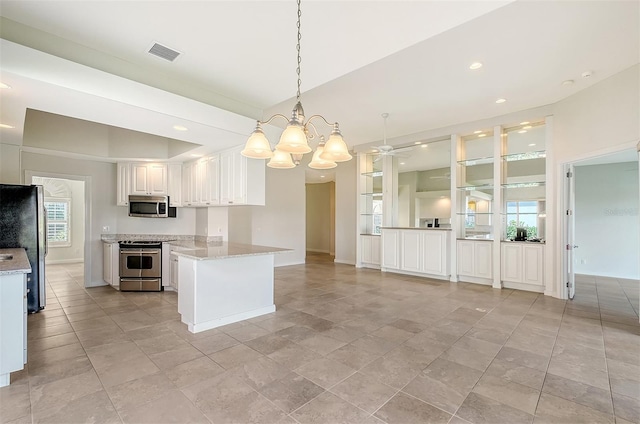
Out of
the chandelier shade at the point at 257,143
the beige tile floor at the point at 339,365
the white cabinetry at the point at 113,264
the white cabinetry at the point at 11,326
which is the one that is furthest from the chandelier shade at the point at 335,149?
the white cabinetry at the point at 113,264

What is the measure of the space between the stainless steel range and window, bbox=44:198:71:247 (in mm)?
5453

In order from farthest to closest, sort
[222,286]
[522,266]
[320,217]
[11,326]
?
1. [320,217]
2. [522,266]
3. [222,286]
4. [11,326]

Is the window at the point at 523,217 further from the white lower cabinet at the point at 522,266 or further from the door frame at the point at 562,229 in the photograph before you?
the door frame at the point at 562,229

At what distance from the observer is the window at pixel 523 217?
5449mm

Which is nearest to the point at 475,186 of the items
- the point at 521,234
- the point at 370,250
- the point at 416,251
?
the point at 521,234

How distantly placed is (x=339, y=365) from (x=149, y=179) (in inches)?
208

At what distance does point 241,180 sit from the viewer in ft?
14.2

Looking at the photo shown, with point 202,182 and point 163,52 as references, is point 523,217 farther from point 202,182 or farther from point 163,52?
point 163,52

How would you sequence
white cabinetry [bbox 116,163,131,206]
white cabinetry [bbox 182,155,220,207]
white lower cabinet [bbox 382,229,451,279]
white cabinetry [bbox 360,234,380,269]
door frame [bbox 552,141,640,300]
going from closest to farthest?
door frame [bbox 552,141,640,300] → white cabinetry [bbox 182,155,220,207] → white cabinetry [bbox 116,163,131,206] → white lower cabinet [bbox 382,229,451,279] → white cabinetry [bbox 360,234,380,269]

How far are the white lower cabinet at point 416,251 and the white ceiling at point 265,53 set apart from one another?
9.97 ft

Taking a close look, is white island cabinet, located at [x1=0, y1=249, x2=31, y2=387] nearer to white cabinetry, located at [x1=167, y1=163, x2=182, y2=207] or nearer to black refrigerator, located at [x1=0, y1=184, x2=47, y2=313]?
black refrigerator, located at [x1=0, y1=184, x2=47, y2=313]

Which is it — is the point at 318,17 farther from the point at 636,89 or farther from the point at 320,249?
the point at 320,249

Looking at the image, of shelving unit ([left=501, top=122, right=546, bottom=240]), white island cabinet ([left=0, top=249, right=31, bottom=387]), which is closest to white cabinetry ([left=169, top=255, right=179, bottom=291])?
white island cabinet ([left=0, top=249, right=31, bottom=387])

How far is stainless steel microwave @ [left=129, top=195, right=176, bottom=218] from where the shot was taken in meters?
5.86
